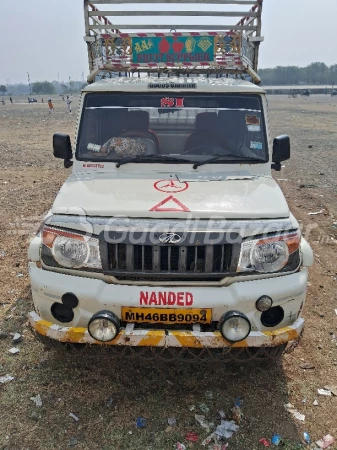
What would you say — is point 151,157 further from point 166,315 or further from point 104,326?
point 104,326

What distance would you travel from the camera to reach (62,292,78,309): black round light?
9.43 feet

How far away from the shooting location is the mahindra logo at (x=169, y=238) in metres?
2.80

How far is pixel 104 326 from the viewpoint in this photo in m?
2.82

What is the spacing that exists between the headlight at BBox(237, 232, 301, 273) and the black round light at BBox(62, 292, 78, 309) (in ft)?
3.88

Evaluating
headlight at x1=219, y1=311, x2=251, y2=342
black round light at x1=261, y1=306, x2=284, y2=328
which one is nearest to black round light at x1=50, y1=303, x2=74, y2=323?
headlight at x1=219, y1=311, x2=251, y2=342

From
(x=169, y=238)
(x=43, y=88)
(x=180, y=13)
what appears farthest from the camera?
(x=43, y=88)

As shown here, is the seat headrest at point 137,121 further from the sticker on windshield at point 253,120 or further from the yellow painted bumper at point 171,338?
the yellow painted bumper at point 171,338

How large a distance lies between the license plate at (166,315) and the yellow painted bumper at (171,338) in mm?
77

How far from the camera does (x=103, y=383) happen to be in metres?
3.42

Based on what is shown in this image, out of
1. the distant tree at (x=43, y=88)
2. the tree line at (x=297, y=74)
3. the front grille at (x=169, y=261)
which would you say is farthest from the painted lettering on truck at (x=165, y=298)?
the tree line at (x=297, y=74)

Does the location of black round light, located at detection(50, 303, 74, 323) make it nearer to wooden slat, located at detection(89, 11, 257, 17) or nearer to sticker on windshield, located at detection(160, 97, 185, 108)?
sticker on windshield, located at detection(160, 97, 185, 108)

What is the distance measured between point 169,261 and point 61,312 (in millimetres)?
898

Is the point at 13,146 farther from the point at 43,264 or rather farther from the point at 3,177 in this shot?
the point at 43,264

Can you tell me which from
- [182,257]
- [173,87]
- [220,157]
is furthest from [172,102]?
[182,257]
